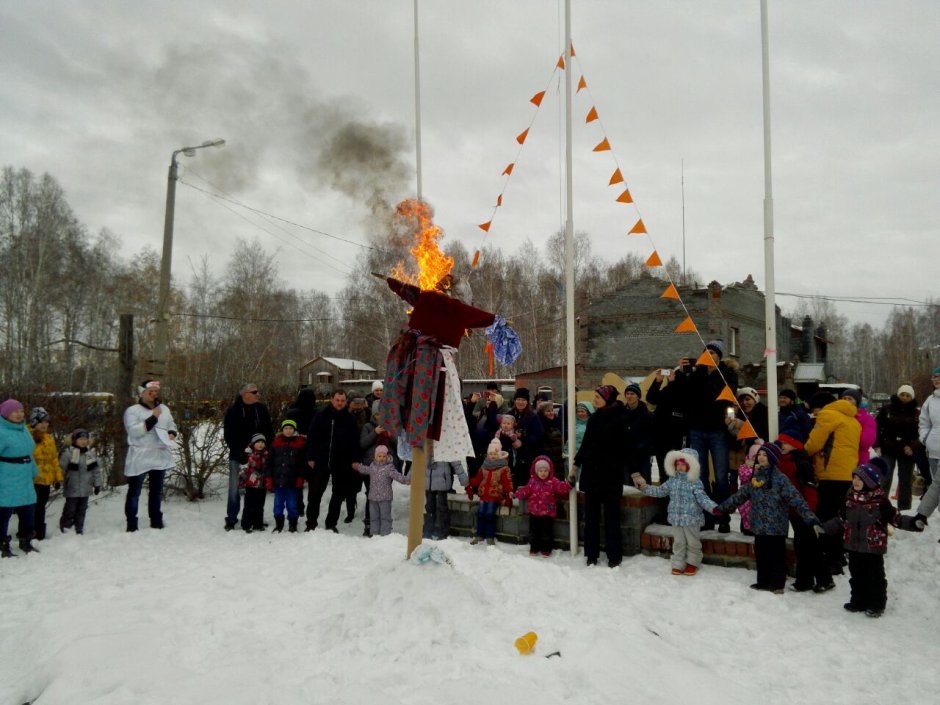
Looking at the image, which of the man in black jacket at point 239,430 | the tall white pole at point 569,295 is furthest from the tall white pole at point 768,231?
the man in black jacket at point 239,430

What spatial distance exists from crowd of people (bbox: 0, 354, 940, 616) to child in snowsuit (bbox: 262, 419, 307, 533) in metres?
0.03

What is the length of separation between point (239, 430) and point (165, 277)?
400cm

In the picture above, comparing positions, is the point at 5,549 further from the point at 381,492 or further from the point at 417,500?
the point at 417,500

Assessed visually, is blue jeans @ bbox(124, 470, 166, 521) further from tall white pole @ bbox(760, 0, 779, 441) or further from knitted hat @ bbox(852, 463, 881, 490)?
knitted hat @ bbox(852, 463, 881, 490)

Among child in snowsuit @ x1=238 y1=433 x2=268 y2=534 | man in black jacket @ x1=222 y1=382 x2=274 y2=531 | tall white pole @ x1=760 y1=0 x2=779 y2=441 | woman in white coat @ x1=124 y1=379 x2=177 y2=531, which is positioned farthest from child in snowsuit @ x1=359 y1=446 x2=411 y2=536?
tall white pole @ x1=760 y1=0 x2=779 y2=441

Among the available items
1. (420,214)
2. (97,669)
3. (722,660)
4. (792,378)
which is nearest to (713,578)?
(722,660)

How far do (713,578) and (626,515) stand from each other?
1.22m

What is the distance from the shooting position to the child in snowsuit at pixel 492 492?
797 cm

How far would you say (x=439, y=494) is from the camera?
8281mm

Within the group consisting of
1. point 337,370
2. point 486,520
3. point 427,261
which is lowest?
point 486,520

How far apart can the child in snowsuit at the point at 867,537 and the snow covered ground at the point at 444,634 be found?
0.22 meters

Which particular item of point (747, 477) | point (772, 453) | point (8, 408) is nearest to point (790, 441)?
point (772, 453)

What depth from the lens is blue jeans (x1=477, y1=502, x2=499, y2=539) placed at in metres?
7.98

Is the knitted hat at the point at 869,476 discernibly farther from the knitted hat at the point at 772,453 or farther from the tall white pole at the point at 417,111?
the tall white pole at the point at 417,111
